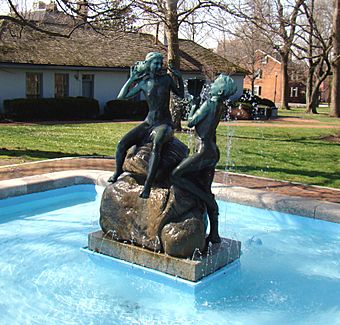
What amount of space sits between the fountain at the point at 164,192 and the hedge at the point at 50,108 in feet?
60.9

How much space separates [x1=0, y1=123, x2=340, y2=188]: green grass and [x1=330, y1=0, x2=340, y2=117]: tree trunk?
10.6 meters

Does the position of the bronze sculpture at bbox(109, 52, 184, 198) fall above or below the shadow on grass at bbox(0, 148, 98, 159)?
above

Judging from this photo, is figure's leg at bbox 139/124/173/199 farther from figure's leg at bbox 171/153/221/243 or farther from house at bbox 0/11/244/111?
house at bbox 0/11/244/111

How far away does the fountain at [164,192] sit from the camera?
5926 mm

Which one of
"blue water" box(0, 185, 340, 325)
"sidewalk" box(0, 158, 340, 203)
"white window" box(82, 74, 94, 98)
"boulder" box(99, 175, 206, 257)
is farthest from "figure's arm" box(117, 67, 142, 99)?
"white window" box(82, 74, 94, 98)

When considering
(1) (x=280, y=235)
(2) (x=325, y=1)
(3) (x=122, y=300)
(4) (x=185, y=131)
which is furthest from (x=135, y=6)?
(2) (x=325, y=1)

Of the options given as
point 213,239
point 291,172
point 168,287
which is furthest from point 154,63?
point 291,172

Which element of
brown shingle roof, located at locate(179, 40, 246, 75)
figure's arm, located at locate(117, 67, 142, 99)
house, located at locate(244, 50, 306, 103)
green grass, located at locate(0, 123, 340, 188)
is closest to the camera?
figure's arm, located at locate(117, 67, 142, 99)

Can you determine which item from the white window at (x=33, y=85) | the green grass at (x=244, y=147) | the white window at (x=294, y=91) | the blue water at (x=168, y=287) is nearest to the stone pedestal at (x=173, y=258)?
the blue water at (x=168, y=287)

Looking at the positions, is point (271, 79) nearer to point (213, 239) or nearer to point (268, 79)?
point (268, 79)

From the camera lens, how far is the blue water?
521 cm

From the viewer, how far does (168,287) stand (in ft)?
19.3

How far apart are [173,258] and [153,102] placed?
193 centimetres

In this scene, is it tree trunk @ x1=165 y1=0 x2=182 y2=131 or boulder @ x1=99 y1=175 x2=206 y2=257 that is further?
tree trunk @ x1=165 y1=0 x2=182 y2=131
